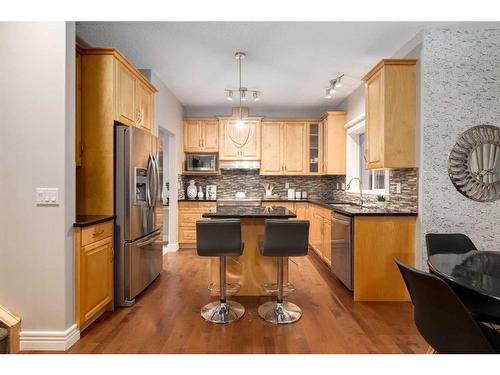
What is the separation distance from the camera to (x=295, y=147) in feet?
20.3

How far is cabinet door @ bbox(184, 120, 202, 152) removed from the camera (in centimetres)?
611

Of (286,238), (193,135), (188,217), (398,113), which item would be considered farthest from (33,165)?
(193,135)

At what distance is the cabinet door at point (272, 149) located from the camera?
6168mm

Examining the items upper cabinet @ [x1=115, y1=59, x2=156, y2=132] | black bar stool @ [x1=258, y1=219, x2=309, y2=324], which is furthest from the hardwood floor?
upper cabinet @ [x1=115, y1=59, x2=156, y2=132]

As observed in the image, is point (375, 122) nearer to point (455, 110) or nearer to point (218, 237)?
point (455, 110)

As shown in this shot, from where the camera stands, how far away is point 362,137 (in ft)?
18.0

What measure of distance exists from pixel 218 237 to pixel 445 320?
1736 mm

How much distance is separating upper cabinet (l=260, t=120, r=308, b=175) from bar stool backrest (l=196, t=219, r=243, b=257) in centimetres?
357

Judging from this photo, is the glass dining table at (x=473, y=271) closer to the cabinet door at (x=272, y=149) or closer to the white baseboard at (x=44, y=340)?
the white baseboard at (x=44, y=340)

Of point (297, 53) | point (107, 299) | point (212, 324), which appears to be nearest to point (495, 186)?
point (297, 53)

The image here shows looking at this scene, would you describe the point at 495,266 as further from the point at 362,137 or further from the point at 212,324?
the point at 362,137

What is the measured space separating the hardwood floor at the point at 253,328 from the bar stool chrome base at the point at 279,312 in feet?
0.20

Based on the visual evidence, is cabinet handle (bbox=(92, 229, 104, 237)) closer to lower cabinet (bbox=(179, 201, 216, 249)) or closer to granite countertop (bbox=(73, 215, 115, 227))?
granite countertop (bbox=(73, 215, 115, 227))

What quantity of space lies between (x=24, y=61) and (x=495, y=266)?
11.1 ft
